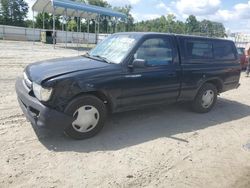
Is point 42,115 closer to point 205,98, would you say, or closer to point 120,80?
point 120,80

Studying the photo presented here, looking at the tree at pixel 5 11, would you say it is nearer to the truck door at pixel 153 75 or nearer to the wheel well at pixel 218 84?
the wheel well at pixel 218 84

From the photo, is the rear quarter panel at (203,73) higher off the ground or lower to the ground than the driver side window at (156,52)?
lower

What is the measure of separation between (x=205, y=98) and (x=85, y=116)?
347cm

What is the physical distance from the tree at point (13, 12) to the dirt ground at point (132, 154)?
61.6 m

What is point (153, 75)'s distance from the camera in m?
5.80

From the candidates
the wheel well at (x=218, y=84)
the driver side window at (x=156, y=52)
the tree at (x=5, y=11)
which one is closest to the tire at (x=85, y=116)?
the driver side window at (x=156, y=52)

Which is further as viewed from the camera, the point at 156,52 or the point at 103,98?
the point at 156,52

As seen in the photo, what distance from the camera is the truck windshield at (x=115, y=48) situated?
5582 mm

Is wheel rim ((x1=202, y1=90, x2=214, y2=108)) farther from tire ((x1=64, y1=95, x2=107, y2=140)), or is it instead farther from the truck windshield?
tire ((x1=64, y1=95, x2=107, y2=140))

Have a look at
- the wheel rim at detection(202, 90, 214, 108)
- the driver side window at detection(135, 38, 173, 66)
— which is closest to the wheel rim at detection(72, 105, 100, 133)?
the driver side window at detection(135, 38, 173, 66)

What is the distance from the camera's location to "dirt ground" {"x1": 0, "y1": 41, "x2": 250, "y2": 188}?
3.94 meters

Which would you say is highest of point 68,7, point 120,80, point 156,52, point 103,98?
point 68,7

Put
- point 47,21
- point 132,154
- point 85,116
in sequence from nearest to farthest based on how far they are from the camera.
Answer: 1. point 132,154
2. point 85,116
3. point 47,21

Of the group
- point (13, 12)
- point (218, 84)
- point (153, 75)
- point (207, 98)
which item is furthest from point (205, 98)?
point (13, 12)
